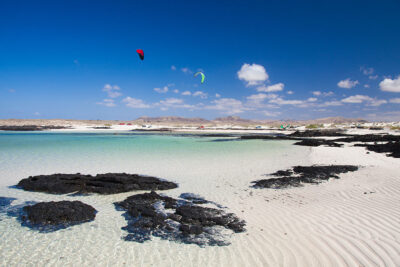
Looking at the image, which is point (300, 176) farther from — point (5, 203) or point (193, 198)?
point (5, 203)

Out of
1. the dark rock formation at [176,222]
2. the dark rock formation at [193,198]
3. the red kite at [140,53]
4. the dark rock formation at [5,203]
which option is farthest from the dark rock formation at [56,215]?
the red kite at [140,53]

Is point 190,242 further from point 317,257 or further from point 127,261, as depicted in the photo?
point 317,257

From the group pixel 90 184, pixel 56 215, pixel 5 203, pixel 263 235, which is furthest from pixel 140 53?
pixel 263 235

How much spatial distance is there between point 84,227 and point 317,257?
15.9ft

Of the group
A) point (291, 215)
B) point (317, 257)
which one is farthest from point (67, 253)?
point (291, 215)

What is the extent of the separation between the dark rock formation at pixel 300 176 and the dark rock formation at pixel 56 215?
6.02m

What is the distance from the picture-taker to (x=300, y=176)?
11.1 meters

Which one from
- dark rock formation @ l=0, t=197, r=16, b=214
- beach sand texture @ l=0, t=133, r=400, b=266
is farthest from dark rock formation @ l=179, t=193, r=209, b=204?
dark rock formation @ l=0, t=197, r=16, b=214

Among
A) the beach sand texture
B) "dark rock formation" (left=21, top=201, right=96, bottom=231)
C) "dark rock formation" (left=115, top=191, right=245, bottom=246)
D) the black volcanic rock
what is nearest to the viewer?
the beach sand texture

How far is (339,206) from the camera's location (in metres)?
6.96

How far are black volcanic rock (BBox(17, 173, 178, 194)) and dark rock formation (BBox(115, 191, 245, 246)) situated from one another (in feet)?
5.28

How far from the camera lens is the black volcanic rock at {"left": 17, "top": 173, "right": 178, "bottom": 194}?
342 inches

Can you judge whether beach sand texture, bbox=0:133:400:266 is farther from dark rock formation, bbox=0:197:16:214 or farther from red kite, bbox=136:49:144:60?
red kite, bbox=136:49:144:60

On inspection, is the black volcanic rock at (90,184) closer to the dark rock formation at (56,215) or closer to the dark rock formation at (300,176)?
the dark rock formation at (56,215)
